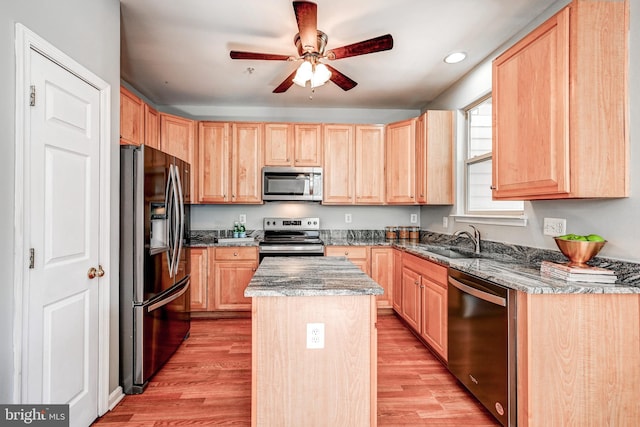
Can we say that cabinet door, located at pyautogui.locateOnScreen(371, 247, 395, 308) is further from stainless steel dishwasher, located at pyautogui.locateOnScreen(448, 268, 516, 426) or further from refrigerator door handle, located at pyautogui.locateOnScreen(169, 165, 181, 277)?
refrigerator door handle, located at pyautogui.locateOnScreen(169, 165, 181, 277)

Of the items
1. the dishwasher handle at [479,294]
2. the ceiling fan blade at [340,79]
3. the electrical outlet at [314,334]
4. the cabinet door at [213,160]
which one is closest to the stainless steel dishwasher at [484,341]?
the dishwasher handle at [479,294]

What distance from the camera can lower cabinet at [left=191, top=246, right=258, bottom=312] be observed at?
3.70m

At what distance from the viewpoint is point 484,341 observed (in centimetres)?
192

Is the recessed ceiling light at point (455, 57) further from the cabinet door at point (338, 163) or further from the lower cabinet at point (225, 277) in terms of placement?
the lower cabinet at point (225, 277)

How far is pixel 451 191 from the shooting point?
352 cm

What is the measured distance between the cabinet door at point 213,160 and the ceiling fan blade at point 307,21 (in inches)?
80.8

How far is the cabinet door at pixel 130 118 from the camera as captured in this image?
273 centimetres

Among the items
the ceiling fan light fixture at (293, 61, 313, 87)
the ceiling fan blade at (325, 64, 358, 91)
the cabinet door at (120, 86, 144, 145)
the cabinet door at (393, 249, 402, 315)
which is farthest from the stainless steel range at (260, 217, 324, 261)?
the ceiling fan light fixture at (293, 61, 313, 87)

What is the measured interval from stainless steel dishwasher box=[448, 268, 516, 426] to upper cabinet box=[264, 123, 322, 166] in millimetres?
2337

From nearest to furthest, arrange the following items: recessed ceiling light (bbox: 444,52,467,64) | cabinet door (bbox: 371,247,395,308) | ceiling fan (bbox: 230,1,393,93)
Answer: ceiling fan (bbox: 230,1,393,93)
recessed ceiling light (bbox: 444,52,467,64)
cabinet door (bbox: 371,247,395,308)

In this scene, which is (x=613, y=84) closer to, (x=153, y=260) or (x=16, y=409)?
(x=153, y=260)

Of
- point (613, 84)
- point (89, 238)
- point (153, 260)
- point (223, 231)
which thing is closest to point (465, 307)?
point (613, 84)

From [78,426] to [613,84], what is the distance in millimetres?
3405

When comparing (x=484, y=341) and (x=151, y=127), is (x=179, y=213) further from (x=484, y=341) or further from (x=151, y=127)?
(x=484, y=341)
